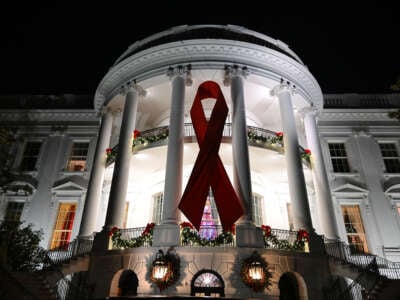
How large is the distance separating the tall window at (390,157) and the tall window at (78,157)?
19374 millimetres

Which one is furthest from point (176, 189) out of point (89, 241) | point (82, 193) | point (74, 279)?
point (82, 193)

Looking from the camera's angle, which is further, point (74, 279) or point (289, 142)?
point (289, 142)

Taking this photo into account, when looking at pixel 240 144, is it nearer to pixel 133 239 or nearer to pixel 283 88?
pixel 283 88

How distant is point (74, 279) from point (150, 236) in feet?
16.6

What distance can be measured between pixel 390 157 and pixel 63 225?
20.7m

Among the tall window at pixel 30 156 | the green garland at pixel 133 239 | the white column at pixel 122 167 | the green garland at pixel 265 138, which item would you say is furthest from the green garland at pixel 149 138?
the tall window at pixel 30 156

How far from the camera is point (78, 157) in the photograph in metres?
22.5

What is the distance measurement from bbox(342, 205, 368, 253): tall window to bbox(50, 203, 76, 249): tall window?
1588 centimetres

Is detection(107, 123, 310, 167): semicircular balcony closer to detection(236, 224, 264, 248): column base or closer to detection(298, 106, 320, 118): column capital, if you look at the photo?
detection(298, 106, 320, 118): column capital

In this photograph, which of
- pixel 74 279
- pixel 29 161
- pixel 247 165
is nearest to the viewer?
pixel 247 165

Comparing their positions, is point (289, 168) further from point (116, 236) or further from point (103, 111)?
point (103, 111)

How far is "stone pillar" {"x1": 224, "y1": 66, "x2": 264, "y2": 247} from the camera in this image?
44.4 feet

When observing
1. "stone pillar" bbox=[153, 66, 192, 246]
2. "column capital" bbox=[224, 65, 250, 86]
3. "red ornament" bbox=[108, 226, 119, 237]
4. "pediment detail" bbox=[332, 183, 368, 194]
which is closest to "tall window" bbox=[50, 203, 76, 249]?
"red ornament" bbox=[108, 226, 119, 237]

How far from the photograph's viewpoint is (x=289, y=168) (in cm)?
1675
